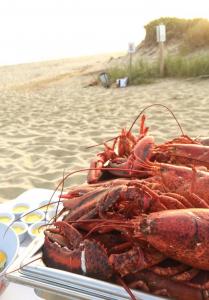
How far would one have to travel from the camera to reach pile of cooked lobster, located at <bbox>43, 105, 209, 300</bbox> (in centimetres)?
129

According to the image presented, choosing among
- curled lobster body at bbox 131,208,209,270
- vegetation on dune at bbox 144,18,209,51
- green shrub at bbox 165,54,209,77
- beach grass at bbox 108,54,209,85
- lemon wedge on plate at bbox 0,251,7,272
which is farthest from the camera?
vegetation on dune at bbox 144,18,209,51

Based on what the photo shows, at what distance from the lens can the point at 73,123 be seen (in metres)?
6.90

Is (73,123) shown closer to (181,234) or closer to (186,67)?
(186,67)

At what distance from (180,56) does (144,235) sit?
40.6 ft

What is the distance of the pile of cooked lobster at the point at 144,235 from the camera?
1285 millimetres

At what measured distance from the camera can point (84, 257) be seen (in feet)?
4.63

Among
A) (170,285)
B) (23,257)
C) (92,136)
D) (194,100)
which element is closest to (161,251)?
(170,285)

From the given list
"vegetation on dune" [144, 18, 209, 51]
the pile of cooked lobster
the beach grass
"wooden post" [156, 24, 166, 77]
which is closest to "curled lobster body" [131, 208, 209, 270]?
the pile of cooked lobster

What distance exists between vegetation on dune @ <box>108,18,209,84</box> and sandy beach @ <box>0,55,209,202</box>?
53 centimetres

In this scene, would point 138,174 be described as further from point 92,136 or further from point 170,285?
point 92,136

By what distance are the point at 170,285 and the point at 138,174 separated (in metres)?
0.59

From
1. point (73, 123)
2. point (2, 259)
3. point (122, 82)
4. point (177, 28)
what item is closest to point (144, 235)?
point (2, 259)

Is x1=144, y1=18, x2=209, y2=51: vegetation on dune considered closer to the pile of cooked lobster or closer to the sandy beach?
the sandy beach

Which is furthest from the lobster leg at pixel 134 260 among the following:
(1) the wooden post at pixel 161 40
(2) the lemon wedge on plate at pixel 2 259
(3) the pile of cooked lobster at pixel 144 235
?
(1) the wooden post at pixel 161 40
